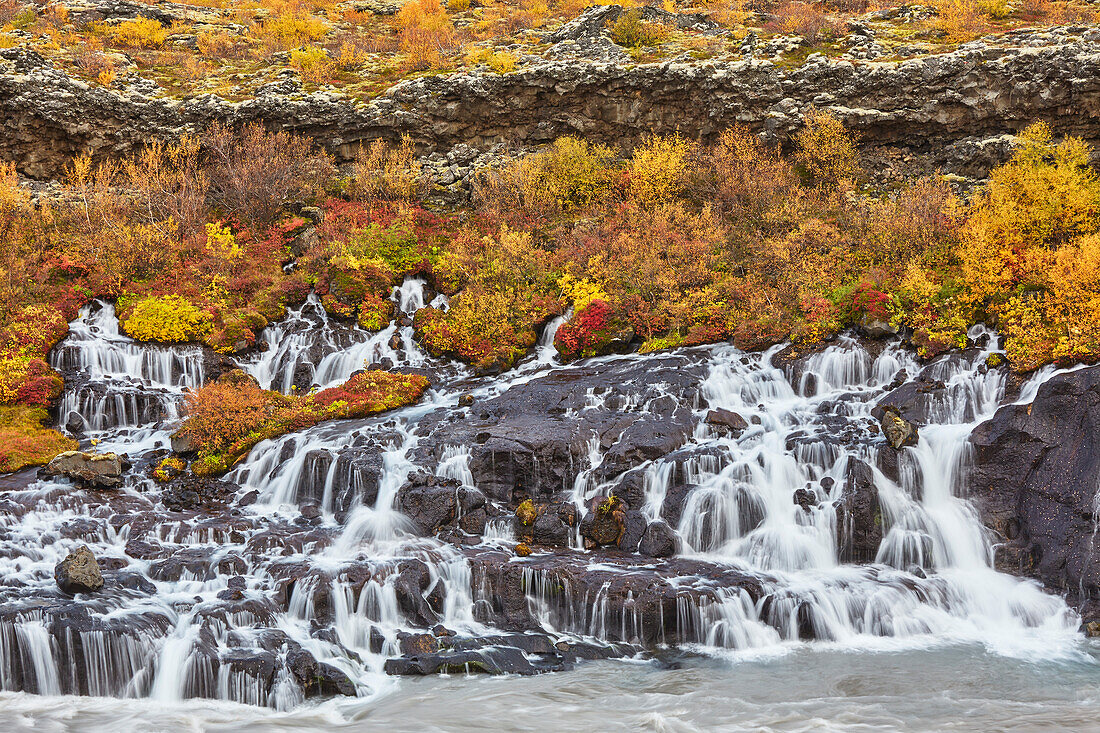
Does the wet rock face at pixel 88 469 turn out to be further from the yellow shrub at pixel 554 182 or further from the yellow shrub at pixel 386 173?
the yellow shrub at pixel 554 182

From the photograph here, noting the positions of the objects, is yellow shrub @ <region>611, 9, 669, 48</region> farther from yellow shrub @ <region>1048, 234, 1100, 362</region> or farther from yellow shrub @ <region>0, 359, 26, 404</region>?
yellow shrub @ <region>0, 359, 26, 404</region>

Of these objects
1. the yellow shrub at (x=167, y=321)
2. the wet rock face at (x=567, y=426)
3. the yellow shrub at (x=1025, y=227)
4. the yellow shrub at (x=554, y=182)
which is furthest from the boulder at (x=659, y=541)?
the yellow shrub at (x=554, y=182)

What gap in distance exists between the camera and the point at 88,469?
18.0 metres

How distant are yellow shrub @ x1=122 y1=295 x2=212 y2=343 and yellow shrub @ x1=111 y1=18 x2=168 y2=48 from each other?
78.0 feet

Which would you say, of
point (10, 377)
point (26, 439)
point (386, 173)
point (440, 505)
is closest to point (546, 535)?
point (440, 505)

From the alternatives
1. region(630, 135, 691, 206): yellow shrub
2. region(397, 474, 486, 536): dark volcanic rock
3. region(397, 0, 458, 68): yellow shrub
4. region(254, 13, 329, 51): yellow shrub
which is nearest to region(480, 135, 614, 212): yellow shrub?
region(630, 135, 691, 206): yellow shrub

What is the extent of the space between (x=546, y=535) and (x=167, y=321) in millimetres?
17500

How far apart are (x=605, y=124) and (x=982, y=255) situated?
2080 centimetres

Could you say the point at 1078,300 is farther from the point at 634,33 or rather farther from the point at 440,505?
the point at 634,33

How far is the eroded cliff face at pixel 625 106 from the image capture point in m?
30.3

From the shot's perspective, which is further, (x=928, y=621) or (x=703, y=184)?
(x=703, y=184)

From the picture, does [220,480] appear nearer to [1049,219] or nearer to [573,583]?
[573,583]

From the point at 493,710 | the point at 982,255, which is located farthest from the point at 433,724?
the point at 982,255

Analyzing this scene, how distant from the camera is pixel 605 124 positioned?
36.8 metres
